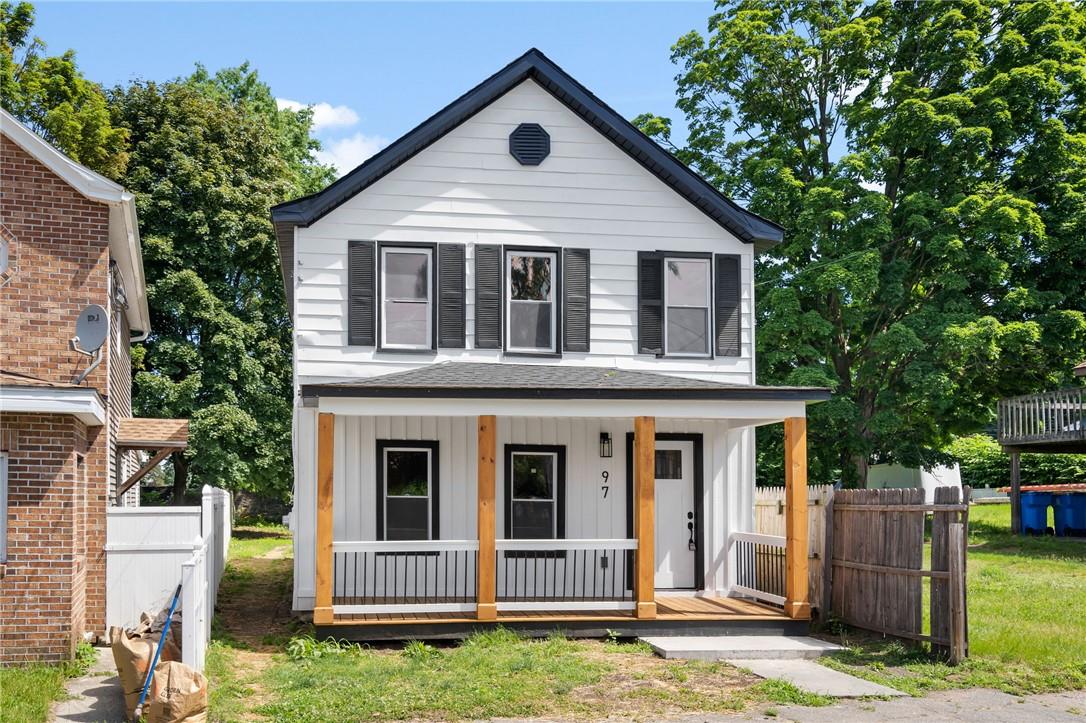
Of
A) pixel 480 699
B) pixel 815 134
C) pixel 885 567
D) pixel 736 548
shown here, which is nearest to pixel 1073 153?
pixel 815 134

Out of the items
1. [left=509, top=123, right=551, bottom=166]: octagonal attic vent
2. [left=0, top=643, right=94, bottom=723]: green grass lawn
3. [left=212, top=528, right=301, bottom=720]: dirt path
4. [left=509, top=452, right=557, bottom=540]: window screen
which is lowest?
[left=212, top=528, right=301, bottom=720]: dirt path

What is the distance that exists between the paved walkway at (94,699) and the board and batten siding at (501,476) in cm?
383

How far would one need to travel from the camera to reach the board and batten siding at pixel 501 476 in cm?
1528

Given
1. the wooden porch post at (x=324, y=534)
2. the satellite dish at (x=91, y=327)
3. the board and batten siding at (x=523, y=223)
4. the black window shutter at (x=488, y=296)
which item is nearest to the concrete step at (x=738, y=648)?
the wooden porch post at (x=324, y=534)

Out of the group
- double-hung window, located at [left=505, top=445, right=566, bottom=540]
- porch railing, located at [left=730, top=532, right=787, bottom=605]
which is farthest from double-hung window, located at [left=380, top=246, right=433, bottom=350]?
porch railing, located at [left=730, top=532, right=787, bottom=605]

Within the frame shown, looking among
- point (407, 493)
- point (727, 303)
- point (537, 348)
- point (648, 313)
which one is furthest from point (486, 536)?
point (727, 303)

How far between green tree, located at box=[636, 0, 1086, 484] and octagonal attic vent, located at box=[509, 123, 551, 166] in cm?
1027

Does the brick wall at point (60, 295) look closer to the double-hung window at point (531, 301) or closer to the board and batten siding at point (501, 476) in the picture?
the board and batten siding at point (501, 476)

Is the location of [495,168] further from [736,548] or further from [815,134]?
[815,134]

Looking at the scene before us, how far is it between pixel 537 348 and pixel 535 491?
2.05m

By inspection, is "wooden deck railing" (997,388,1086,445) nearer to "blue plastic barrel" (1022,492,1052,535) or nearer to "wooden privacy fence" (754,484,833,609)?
"blue plastic barrel" (1022,492,1052,535)

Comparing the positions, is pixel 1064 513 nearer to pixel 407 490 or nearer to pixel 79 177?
pixel 407 490

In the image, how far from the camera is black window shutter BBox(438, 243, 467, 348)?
52.3 ft

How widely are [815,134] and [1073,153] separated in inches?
235
